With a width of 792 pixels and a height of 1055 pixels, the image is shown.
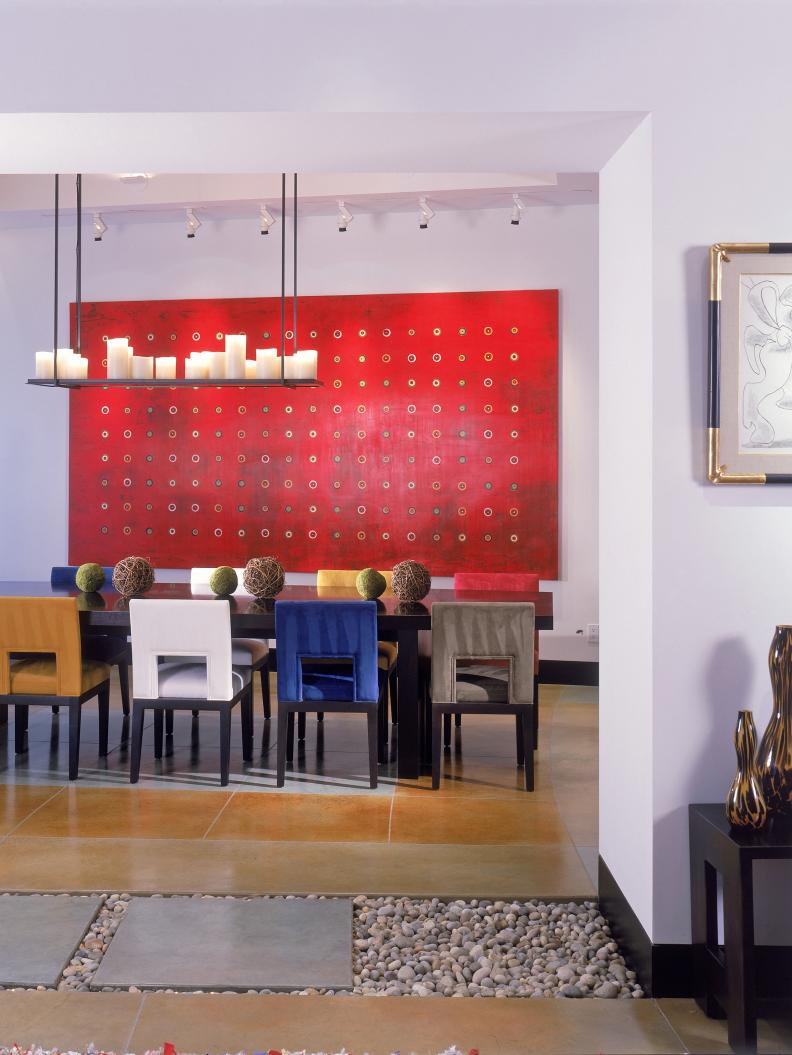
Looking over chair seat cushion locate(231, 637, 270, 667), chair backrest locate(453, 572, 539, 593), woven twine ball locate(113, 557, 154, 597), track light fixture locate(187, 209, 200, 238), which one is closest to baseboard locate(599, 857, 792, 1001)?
chair seat cushion locate(231, 637, 270, 667)

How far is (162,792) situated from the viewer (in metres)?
4.50

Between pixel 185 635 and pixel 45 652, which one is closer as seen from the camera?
pixel 185 635

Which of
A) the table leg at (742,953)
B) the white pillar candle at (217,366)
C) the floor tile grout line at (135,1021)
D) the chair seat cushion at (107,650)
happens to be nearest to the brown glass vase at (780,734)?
the table leg at (742,953)

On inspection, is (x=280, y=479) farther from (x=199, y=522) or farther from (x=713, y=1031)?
(x=713, y=1031)

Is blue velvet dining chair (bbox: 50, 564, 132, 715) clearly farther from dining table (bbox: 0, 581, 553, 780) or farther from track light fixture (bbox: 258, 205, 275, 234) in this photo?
track light fixture (bbox: 258, 205, 275, 234)

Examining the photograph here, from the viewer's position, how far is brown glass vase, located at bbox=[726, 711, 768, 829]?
2.40 metres

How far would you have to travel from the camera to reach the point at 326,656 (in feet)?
14.6

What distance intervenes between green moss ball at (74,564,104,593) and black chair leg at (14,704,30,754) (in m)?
0.69

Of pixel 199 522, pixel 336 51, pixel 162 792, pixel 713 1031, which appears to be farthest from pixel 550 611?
pixel 199 522

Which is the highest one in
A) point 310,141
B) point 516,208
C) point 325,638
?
→ point 516,208

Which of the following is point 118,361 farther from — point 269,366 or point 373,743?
point 373,743

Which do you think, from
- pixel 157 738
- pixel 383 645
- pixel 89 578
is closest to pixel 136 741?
pixel 157 738

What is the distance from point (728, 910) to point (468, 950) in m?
0.92

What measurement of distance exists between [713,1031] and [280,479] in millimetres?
4901
